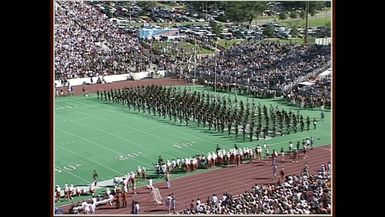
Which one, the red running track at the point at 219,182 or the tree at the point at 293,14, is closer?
the red running track at the point at 219,182

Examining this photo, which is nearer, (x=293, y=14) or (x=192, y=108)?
(x=293, y=14)

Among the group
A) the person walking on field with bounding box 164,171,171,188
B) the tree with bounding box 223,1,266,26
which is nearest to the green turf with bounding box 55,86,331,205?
the person walking on field with bounding box 164,171,171,188

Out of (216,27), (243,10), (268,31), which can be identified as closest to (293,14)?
(268,31)

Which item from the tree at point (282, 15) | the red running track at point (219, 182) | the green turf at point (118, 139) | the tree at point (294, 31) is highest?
the tree at point (282, 15)

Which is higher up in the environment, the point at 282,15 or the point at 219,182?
the point at 282,15

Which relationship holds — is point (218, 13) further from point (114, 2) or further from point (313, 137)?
point (313, 137)

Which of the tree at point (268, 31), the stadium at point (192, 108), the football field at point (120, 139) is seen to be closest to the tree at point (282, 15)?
the stadium at point (192, 108)

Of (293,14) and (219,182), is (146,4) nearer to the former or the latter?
(293,14)

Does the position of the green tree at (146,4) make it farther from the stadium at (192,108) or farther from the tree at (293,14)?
the tree at (293,14)
